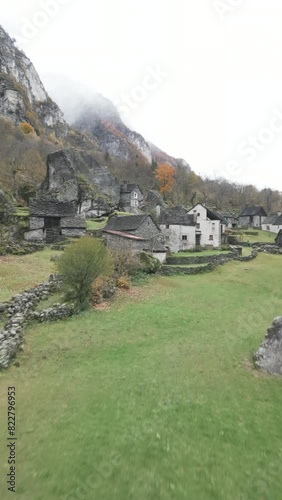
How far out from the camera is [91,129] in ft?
496

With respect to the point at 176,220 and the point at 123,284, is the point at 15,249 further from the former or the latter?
the point at 176,220

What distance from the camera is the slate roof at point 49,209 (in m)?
40.6

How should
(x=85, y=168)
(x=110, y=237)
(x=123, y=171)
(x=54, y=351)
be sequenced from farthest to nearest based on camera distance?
1. (x=123, y=171)
2. (x=85, y=168)
3. (x=110, y=237)
4. (x=54, y=351)

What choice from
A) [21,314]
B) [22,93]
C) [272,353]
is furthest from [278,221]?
[22,93]

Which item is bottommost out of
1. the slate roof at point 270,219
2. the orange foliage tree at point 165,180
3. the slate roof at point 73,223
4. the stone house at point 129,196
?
the slate roof at point 73,223

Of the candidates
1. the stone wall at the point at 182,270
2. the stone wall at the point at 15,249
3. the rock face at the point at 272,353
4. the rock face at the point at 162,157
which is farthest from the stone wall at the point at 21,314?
the rock face at the point at 162,157

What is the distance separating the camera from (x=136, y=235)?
35.7 m

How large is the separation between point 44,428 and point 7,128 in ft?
263

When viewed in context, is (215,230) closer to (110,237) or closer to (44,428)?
(110,237)

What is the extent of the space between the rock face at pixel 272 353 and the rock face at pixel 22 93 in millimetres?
100406

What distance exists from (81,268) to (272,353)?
37.9ft

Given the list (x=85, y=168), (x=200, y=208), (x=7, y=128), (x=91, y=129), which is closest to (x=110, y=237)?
(x=200, y=208)

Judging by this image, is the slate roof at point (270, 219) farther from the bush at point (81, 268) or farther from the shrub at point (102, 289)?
the bush at point (81, 268)

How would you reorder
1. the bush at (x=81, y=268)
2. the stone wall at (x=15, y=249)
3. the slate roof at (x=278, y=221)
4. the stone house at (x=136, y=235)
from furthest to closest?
1. the slate roof at (x=278, y=221)
2. the stone house at (x=136, y=235)
3. the stone wall at (x=15, y=249)
4. the bush at (x=81, y=268)
